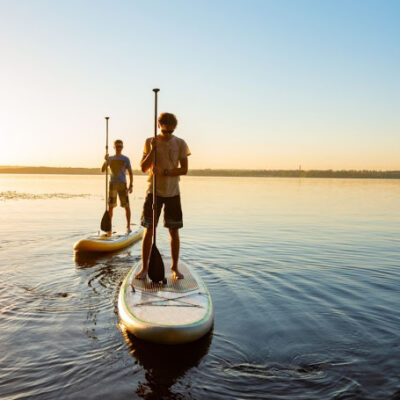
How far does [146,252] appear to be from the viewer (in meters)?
6.52

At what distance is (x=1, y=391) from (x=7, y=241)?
9.49 metres

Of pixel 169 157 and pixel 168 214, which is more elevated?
pixel 169 157

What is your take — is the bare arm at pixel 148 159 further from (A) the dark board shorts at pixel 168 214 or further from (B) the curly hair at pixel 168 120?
(A) the dark board shorts at pixel 168 214

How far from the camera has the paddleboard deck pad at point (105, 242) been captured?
10242 mm

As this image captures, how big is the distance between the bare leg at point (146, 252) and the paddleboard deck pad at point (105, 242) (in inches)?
162

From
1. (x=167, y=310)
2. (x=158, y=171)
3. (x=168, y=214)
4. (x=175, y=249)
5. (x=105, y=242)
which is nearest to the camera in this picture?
(x=167, y=310)

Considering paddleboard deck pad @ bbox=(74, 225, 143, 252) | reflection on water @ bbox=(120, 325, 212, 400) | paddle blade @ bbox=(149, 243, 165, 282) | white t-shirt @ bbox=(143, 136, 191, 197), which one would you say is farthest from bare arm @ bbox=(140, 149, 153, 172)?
paddleboard deck pad @ bbox=(74, 225, 143, 252)

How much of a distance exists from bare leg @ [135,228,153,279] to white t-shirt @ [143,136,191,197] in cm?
68

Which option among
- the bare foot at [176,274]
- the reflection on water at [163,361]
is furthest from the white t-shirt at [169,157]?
the reflection on water at [163,361]

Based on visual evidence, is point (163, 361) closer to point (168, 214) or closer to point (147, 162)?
point (168, 214)

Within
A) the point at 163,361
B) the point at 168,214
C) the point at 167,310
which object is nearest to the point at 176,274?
the point at 168,214

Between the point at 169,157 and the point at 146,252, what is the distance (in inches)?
64.0

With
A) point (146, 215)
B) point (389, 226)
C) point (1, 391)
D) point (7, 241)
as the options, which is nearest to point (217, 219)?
point (389, 226)

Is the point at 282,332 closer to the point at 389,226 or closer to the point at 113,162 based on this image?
the point at 113,162
